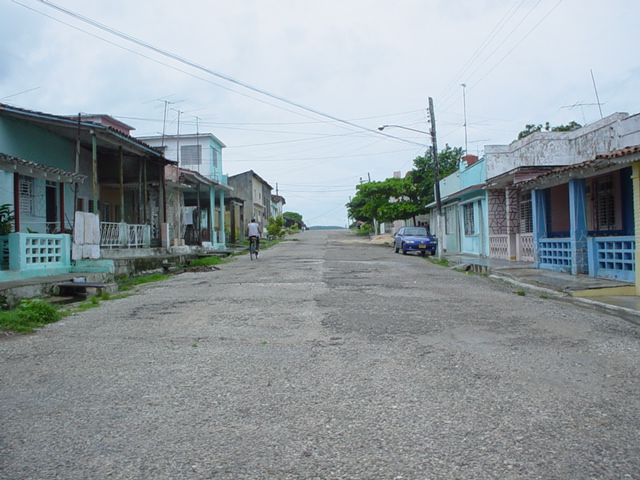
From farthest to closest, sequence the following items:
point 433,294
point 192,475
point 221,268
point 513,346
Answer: point 221,268 < point 433,294 < point 513,346 < point 192,475

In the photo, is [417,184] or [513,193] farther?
[417,184]

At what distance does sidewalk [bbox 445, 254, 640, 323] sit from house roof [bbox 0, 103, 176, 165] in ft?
38.1

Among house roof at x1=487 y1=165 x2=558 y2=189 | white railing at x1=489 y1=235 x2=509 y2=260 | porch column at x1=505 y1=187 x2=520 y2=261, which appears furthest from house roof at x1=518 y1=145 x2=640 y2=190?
white railing at x1=489 y1=235 x2=509 y2=260

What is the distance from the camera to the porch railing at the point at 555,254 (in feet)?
44.0

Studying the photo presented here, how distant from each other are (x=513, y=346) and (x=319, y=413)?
3081 mm

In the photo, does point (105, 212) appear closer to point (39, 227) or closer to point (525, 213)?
point (39, 227)

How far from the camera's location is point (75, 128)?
1392 cm

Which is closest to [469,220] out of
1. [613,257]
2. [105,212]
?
[613,257]

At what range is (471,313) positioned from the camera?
808cm

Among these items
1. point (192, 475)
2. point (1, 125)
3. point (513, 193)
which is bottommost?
point (192, 475)

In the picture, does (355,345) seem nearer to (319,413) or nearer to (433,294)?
(319,413)

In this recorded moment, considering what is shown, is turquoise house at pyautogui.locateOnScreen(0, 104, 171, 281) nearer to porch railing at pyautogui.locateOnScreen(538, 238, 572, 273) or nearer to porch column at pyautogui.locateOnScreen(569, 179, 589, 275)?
porch column at pyautogui.locateOnScreen(569, 179, 589, 275)

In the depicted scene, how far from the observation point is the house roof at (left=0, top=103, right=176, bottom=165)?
13.2 m

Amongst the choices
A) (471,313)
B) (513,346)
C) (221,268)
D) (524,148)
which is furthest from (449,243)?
(513,346)
